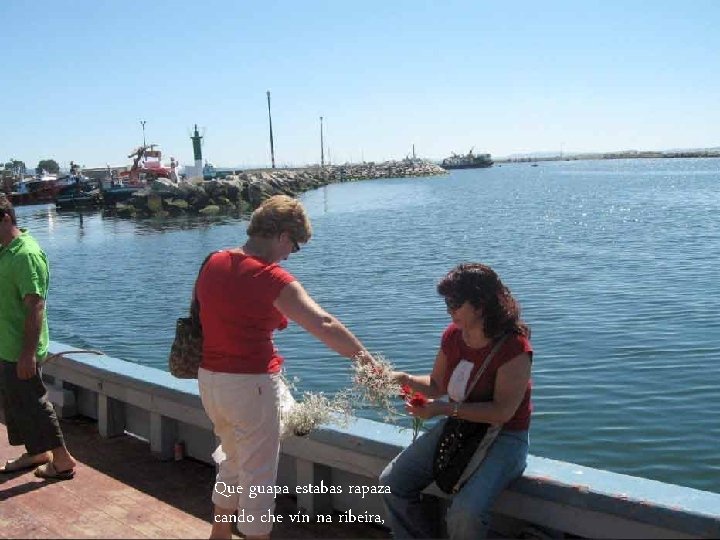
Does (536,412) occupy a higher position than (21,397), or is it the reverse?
(21,397)

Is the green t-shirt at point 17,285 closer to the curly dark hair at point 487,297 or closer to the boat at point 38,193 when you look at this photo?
the curly dark hair at point 487,297

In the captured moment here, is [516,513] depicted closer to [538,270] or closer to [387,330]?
[387,330]

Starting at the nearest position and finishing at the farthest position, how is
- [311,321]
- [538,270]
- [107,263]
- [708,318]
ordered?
[311,321] → [708,318] → [538,270] → [107,263]

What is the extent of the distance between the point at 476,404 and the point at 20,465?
2902 millimetres

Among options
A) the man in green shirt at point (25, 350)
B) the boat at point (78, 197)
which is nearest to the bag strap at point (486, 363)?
the man in green shirt at point (25, 350)

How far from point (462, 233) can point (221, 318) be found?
27.3 meters

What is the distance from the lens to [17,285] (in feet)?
14.3

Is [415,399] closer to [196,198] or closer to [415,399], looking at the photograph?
[415,399]

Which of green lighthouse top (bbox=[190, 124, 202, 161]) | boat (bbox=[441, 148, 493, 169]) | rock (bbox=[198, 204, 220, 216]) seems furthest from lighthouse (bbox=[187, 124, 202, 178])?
boat (bbox=[441, 148, 493, 169])

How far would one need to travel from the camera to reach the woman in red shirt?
10.7 ft

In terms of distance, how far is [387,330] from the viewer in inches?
474

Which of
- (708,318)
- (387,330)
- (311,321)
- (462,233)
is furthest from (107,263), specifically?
(311,321)

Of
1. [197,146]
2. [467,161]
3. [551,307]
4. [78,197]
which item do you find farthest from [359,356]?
[467,161]

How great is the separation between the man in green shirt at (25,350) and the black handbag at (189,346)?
4.01 feet
